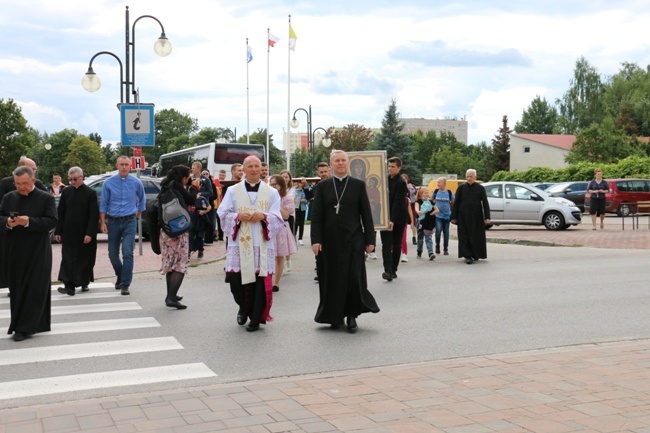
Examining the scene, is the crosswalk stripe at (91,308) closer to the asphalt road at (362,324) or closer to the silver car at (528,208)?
the asphalt road at (362,324)

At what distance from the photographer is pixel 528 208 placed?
88.1ft

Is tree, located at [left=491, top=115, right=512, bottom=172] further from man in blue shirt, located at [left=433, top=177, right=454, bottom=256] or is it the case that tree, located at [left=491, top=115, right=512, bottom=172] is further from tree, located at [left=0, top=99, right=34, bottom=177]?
man in blue shirt, located at [left=433, top=177, right=454, bottom=256]

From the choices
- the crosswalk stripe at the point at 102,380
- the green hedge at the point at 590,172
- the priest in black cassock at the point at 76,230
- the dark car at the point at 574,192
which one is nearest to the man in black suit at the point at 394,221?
the priest in black cassock at the point at 76,230

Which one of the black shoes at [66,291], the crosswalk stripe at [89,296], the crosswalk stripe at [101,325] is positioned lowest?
the crosswalk stripe at [101,325]

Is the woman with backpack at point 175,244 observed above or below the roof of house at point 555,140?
below

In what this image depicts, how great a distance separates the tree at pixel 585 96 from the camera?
91.4 metres

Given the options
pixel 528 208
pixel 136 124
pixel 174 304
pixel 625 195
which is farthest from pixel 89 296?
pixel 625 195

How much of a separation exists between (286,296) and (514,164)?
3417 inches

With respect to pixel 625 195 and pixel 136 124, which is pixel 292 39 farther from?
pixel 136 124

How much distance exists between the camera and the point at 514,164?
311ft

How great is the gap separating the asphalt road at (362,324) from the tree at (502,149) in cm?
8436

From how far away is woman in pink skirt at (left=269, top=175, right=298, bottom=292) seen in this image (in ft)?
40.2

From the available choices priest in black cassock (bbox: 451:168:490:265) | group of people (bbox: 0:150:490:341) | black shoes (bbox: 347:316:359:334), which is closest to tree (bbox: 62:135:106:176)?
priest in black cassock (bbox: 451:168:490:265)

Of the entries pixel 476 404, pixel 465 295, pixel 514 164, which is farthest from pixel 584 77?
pixel 476 404
